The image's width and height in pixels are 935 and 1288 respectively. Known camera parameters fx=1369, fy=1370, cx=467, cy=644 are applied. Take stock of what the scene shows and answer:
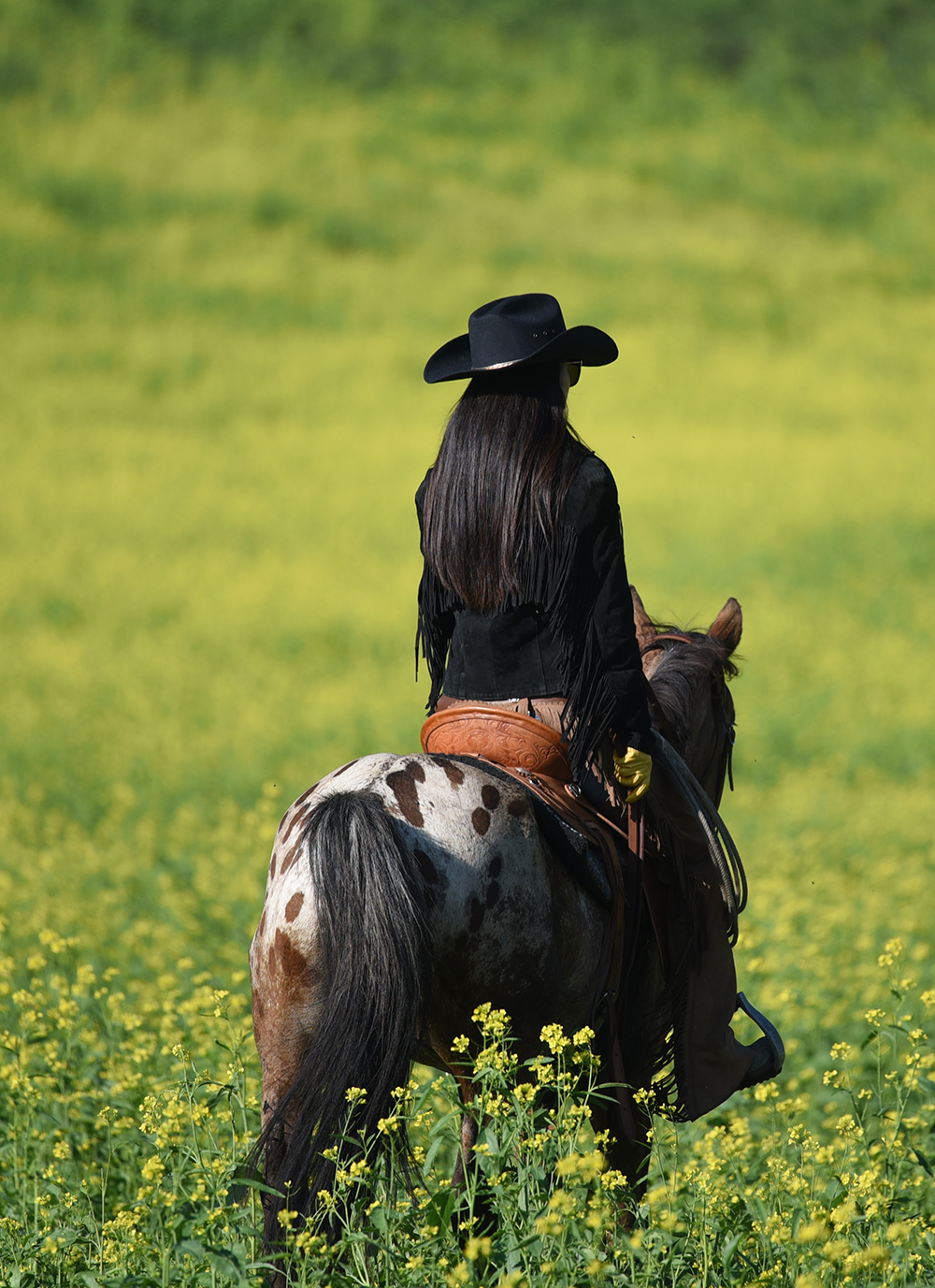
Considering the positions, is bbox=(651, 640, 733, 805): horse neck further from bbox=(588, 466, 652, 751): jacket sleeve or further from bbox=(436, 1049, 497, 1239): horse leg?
bbox=(436, 1049, 497, 1239): horse leg

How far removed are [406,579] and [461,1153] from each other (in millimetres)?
11592

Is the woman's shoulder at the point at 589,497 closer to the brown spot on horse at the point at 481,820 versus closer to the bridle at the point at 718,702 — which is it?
the brown spot on horse at the point at 481,820

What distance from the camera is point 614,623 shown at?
3.19m

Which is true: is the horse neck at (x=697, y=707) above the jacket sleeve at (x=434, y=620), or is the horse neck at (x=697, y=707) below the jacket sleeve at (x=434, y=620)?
below

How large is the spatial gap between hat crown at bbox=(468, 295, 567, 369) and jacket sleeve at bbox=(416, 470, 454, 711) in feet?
1.06

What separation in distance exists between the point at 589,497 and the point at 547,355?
358 mm

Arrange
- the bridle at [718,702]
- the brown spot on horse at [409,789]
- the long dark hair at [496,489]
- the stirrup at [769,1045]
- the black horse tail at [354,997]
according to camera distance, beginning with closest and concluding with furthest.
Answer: the black horse tail at [354,997] < the brown spot on horse at [409,789] < the long dark hair at [496,489] < the stirrup at [769,1045] < the bridle at [718,702]

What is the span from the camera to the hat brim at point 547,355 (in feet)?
10.5

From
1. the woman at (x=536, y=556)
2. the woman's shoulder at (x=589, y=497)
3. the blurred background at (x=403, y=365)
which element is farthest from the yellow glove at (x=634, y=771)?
the blurred background at (x=403, y=365)

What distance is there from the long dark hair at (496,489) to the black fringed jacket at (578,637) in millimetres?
40

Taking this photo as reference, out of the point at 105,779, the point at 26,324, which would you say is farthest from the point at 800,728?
the point at 26,324

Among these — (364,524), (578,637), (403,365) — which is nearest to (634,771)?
(578,637)

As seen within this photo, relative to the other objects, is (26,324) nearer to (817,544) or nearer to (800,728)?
(817,544)

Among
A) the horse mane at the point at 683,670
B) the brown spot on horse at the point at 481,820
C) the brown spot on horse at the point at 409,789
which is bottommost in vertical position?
the brown spot on horse at the point at 481,820
